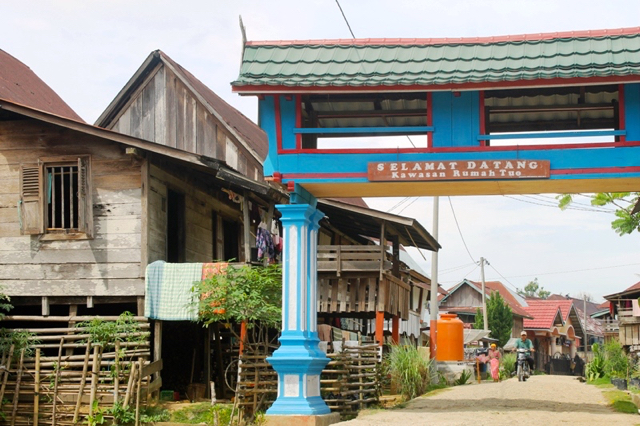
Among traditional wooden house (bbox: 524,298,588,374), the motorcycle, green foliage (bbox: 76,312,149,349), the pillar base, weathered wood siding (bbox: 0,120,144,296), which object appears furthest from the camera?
traditional wooden house (bbox: 524,298,588,374)

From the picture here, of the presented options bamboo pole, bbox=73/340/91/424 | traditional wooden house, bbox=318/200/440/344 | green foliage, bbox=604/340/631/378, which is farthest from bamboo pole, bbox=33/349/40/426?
green foliage, bbox=604/340/631/378

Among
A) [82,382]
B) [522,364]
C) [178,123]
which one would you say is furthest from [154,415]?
[522,364]

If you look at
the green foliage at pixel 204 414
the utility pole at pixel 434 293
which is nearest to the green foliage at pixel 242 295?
the green foliage at pixel 204 414

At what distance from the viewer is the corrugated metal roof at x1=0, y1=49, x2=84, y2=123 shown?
23188 millimetres

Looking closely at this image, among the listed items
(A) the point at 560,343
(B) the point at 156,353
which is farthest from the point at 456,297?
(B) the point at 156,353

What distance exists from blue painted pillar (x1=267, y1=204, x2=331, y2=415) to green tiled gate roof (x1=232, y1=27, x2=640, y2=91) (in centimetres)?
200

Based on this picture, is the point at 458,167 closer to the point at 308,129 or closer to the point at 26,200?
the point at 308,129

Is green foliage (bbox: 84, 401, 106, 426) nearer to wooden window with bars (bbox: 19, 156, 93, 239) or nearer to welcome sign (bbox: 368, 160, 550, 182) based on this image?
wooden window with bars (bbox: 19, 156, 93, 239)

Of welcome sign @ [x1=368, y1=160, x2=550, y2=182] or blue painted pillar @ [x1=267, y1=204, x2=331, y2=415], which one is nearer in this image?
welcome sign @ [x1=368, y1=160, x2=550, y2=182]

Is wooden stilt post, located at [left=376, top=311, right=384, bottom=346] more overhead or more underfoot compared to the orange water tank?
more overhead

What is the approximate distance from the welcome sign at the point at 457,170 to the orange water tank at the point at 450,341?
18.8 metres

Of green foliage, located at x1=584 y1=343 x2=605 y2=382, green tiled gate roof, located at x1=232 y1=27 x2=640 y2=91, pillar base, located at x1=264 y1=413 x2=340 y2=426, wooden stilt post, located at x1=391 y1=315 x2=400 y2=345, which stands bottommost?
green foliage, located at x1=584 y1=343 x2=605 y2=382

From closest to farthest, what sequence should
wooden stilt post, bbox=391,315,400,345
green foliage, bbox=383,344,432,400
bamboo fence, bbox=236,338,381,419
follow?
bamboo fence, bbox=236,338,381,419, green foliage, bbox=383,344,432,400, wooden stilt post, bbox=391,315,400,345

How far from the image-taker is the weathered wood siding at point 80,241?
18.3 m
